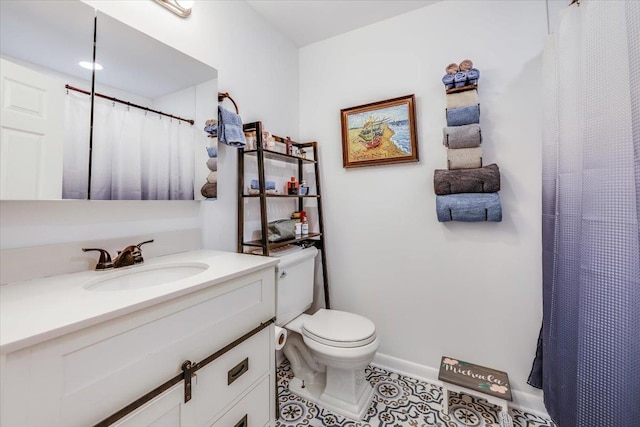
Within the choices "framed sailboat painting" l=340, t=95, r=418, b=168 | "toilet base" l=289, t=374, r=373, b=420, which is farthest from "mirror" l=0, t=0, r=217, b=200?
"toilet base" l=289, t=374, r=373, b=420

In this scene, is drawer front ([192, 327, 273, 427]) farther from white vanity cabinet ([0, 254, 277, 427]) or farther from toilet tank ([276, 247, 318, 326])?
toilet tank ([276, 247, 318, 326])

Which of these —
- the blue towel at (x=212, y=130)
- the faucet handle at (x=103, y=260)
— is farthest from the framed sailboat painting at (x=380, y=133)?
the faucet handle at (x=103, y=260)

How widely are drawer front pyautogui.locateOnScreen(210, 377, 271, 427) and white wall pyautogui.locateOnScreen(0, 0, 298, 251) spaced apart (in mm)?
776

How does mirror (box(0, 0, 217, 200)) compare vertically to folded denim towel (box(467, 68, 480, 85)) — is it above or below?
below

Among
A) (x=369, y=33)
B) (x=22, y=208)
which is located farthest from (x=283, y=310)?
(x=369, y=33)

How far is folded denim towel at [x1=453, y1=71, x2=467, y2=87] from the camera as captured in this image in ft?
5.09

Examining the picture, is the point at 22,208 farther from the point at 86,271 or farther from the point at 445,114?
the point at 445,114

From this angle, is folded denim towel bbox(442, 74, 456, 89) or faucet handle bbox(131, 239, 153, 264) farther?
folded denim towel bbox(442, 74, 456, 89)

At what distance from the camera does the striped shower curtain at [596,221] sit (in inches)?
30.3

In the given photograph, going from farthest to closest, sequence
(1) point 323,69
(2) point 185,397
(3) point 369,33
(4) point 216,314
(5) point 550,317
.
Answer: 1. (1) point 323,69
2. (3) point 369,33
3. (5) point 550,317
4. (4) point 216,314
5. (2) point 185,397

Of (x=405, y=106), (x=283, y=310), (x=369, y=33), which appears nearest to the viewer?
(x=283, y=310)

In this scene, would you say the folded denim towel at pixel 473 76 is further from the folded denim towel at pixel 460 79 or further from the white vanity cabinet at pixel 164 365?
the white vanity cabinet at pixel 164 365

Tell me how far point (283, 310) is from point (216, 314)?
0.73 m

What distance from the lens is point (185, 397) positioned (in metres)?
0.85
